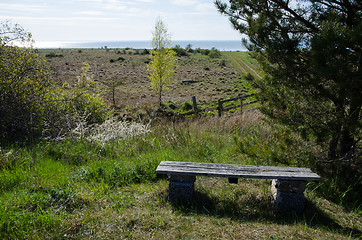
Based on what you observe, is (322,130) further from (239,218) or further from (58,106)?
(58,106)

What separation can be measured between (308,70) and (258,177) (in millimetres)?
1747

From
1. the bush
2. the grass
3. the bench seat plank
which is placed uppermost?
the bush

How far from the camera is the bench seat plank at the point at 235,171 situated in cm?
324

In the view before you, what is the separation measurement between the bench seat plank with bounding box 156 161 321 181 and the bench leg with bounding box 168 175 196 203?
121 millimetres

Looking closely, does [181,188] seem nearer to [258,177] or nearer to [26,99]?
[258,177]

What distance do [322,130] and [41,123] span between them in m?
5.88

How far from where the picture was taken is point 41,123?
594 cm

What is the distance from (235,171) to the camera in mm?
3445

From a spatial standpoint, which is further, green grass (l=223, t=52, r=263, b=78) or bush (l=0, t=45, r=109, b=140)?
bush (l=0, t=45, r=109, b=140)

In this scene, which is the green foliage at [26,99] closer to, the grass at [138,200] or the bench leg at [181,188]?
the grass at [138,200]

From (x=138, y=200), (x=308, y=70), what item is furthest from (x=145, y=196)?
(x=308, y=70)

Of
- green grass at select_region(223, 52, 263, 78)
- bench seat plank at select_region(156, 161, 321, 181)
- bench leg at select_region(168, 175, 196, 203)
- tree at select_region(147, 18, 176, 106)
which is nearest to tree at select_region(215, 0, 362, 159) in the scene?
green grass at select_region(223, 52, 263, 78)

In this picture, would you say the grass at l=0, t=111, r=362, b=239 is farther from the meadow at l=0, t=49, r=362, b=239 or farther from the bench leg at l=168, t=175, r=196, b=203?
the bench leg at l=168, t=175, r=196, b=203

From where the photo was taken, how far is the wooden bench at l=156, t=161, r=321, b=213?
3.26 m
